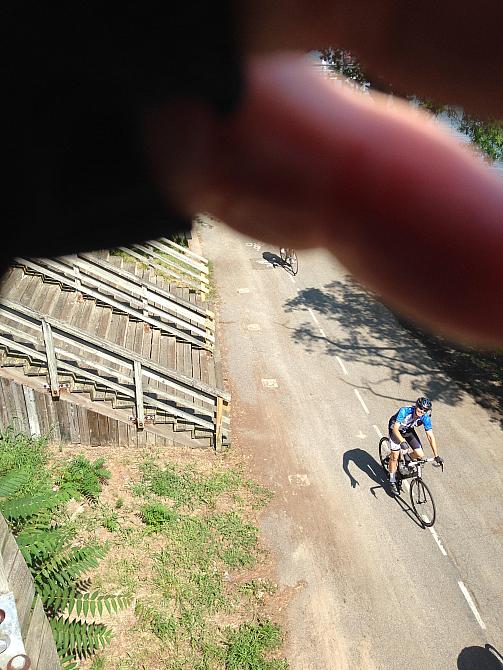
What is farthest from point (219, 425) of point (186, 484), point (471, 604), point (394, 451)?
point (471, 604)

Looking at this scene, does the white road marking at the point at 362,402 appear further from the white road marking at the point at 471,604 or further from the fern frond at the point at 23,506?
the fern frond at the point at 23,506

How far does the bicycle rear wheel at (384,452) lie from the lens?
7505 mm

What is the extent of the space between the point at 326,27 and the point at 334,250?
62 centimetres

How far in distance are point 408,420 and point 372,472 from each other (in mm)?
1280

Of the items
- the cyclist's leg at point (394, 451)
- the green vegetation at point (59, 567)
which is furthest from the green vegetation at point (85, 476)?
the cyclist's leg at point (394, 451)

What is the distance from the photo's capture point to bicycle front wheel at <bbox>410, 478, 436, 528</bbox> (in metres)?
6.64

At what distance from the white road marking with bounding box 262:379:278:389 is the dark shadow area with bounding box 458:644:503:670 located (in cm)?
523

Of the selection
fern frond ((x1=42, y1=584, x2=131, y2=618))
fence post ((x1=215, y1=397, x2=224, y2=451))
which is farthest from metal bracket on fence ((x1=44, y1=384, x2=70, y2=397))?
fern frond ((x1=42, y1=584, x2=131, y2=618))

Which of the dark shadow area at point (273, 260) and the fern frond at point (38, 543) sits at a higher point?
the dark shadow area at point (273, 260)

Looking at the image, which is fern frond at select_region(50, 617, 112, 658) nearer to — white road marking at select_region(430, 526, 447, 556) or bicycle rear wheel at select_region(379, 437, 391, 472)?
white road marking at select_region(430, 526, 447, 556)

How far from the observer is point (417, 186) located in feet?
4.15

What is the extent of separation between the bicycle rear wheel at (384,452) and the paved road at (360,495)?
170 millimetres

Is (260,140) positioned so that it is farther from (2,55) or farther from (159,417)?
(159,417)

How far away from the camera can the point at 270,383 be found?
9.74 m
